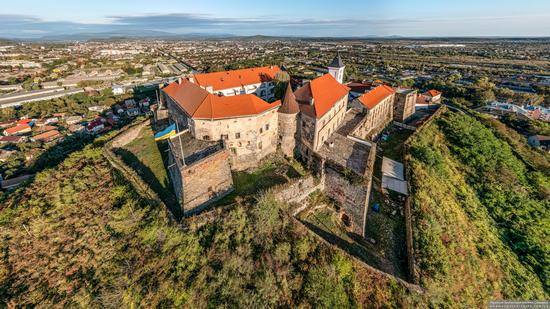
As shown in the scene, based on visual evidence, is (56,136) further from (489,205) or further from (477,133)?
(477,133)

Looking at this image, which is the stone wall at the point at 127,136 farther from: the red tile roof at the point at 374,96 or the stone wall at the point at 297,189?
the red tile roof at the point at 374,96

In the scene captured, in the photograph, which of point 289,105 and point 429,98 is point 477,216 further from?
point 429,98

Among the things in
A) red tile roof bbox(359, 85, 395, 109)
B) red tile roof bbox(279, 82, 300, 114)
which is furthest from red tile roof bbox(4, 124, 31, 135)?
red tile roof bbox(359, 85, 395, 109)

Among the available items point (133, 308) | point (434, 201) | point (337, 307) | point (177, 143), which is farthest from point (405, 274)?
point (177, 143)

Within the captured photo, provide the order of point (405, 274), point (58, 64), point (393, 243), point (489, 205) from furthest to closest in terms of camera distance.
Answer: point (58, 64) < point (489, 205) < point (393, 243) < point (405, 274)

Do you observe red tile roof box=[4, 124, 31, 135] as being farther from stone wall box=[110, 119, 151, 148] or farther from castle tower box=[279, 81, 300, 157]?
castle tower box=[279, 81, 300, 157]
